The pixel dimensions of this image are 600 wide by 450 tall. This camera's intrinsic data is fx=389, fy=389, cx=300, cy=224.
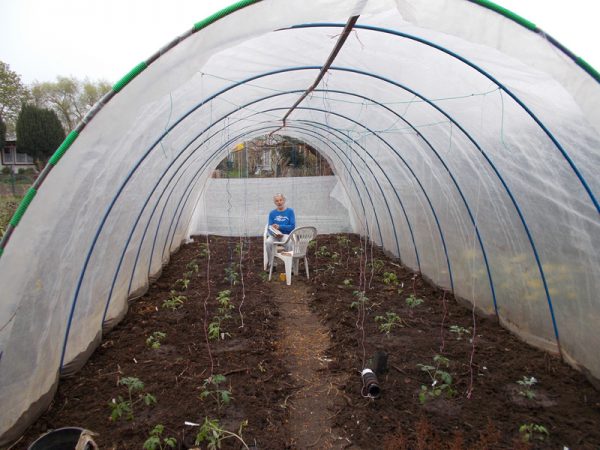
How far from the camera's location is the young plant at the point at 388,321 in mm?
5371

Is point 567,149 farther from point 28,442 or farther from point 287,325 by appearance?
point 28,442

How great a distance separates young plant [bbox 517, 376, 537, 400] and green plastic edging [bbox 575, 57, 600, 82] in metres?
2.88

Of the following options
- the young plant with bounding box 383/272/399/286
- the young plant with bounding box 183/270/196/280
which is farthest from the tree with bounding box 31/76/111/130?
the young plant with bounding box 383/272/399/286

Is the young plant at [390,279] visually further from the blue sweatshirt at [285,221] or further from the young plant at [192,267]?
the young plant at [192,267]

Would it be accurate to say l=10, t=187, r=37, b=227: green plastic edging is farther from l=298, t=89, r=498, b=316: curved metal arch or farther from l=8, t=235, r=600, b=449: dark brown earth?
l=298, t=89, r=498, b=316: curved metal arch

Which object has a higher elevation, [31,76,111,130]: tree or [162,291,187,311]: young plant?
[31,76,111,130]: tree

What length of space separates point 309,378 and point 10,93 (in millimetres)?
37196

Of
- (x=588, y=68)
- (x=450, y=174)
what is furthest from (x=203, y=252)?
(x=588, y=68)

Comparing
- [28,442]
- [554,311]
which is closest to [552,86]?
[554,311]

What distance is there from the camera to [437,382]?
4105 millimetres

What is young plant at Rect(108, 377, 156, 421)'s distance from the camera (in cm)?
349

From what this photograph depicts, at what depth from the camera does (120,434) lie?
327cm

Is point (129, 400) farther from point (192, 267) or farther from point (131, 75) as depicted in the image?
point (192, 267)

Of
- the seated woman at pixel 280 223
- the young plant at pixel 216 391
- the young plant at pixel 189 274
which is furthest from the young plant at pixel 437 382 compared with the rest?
the young plant at pixel 189 274
